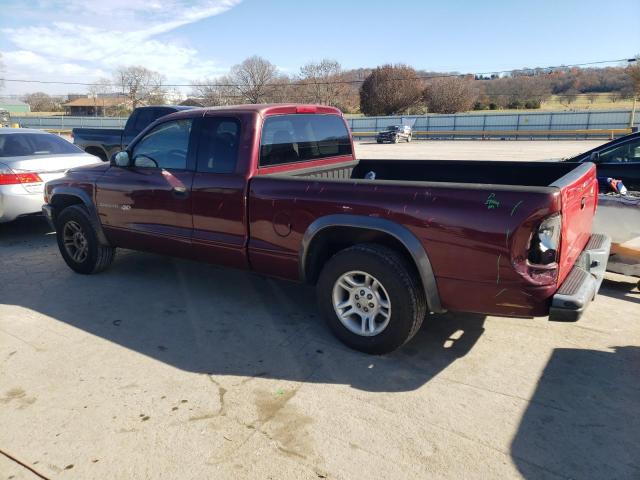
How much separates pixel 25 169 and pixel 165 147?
138 inches

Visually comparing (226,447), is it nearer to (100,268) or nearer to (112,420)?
(112,420)

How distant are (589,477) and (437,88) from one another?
218 feet

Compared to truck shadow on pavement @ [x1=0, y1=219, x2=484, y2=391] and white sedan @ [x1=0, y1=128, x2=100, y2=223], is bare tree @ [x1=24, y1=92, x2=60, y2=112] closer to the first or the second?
white sedan @ [x1=0, y1=128, x2=100, y2=223]

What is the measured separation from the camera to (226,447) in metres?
2.67

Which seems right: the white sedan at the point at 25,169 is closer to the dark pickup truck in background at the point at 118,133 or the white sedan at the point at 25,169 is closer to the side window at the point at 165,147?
the side window at the point at 165,147

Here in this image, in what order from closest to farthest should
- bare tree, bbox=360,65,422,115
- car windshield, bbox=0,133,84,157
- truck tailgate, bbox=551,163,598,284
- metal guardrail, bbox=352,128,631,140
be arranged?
truck tailgate, bbox=551,163,598,284 → car windshield, bbox=0,133,84,157 → metal guardrail, bbox=352,128,631,140 → bare tree, bbox=360,65,422,115

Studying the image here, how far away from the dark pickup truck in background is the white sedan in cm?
351

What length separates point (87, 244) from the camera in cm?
538

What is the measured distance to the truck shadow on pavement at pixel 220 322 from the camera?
3.48m

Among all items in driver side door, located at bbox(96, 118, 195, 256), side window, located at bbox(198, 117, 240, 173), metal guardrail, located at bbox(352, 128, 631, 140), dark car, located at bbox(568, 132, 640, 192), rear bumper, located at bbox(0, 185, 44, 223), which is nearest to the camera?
side window, located at bbox(198, 117, 240, 173)

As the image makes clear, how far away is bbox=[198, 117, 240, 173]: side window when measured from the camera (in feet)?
13.5

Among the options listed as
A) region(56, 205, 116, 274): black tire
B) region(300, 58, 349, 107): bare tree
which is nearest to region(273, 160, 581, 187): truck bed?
region(56, 205, 116, 274): black tire

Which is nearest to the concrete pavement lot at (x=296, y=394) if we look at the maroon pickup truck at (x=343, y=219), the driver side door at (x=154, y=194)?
the maroon pickup truck at (x=343, y=219)

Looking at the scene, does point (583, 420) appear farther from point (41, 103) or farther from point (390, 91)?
point (41, 103)
